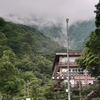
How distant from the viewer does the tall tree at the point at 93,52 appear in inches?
843

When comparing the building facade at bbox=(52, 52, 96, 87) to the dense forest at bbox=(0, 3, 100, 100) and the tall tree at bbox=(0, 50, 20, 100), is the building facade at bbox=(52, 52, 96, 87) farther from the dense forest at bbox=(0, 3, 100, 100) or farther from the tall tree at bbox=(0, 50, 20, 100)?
the tall tree at bbox=(0, 50, 20, 100)

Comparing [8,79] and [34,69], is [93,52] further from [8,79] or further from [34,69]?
[34,69]

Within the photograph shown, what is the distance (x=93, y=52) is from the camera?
23.4 metres

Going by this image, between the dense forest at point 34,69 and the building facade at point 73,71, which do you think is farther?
the building facade at point 73,71

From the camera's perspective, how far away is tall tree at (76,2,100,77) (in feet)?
70.2

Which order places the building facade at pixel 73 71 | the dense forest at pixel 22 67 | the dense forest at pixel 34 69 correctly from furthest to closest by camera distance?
the building facade at pixel 73 71 < the dense forest at pixel 22 67 < the dense forest at pixel 34 69

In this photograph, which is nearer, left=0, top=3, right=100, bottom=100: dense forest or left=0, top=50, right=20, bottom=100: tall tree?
left=0, top=3, right=100, bottom=100: dense forest

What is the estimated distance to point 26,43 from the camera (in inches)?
4198

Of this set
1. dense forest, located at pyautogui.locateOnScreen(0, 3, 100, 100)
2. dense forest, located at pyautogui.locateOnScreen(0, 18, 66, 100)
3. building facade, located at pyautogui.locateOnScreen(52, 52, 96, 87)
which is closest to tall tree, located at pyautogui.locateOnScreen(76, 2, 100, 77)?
dense forest, located at pyautogui.locateOnScreen(0, 3, 100, 100)

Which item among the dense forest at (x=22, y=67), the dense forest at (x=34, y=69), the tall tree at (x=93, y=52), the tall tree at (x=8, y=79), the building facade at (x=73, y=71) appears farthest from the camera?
the building facade at (x=73, y=71)

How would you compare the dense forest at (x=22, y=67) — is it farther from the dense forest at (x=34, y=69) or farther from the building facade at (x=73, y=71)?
the building facade at (x=73, y=71)

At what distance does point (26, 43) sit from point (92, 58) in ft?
260

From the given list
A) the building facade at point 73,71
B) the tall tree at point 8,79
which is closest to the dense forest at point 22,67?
the tall tree at point 8,79

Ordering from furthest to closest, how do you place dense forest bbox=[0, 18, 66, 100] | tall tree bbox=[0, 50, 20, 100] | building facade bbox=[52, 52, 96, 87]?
building facade bbox=[52, 52, 96, 87] → dense forest bbox=[0, 18, 66, 100] → tall tree bbox=[0, 50, 20, 100]
